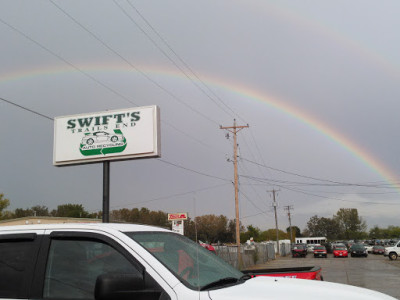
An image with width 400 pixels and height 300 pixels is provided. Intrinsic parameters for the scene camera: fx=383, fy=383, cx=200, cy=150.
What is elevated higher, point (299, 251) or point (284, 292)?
point (284, 292)

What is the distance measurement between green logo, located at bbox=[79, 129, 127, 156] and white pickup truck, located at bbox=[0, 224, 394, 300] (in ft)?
47.1

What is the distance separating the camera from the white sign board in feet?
56.4

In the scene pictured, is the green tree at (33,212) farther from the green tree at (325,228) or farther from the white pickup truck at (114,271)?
the green tree at (325,228)

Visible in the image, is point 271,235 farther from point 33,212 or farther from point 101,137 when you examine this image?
point 101,137

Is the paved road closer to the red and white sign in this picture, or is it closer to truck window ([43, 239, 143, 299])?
the red and white sign

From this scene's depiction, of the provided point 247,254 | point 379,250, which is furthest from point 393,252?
point 379,250

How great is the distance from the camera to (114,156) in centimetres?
1720

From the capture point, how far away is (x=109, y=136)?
57.4ft

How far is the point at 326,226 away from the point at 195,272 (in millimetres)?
167299

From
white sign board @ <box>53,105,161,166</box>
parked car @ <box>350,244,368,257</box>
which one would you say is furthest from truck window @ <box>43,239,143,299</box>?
parked car @ <box>350,244,368,257</box>

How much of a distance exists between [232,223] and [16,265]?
9101 centimetres

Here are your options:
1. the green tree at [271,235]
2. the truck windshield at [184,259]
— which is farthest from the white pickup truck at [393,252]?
the green tree at [271,235]

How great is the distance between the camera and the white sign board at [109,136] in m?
17.2

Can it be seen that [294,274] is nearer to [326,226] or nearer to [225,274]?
[225,274]
